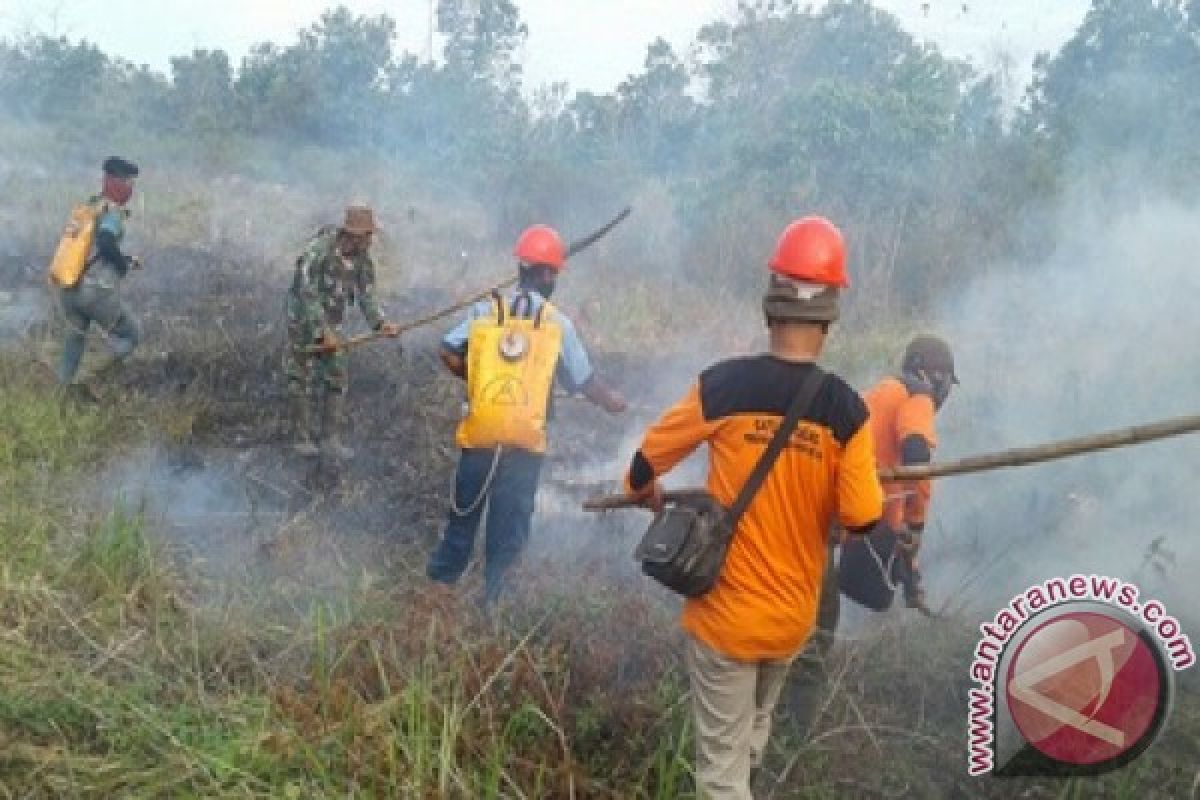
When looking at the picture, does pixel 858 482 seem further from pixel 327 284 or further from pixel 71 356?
pixel 71 356

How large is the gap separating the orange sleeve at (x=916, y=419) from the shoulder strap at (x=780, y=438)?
1359 mm

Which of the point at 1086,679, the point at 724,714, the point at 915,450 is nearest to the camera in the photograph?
the point at 1086,679

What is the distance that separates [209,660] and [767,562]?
7.44 ft

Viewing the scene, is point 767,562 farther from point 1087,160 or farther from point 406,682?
point 1087,160

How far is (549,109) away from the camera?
21.9 meters

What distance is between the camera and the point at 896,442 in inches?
161

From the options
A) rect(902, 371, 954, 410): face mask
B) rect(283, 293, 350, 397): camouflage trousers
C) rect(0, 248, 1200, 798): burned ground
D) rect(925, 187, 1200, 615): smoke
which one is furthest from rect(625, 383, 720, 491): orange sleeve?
rect(283, 293, 350, 397): camouflage trousers

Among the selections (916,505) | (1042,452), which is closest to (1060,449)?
(1042,452)

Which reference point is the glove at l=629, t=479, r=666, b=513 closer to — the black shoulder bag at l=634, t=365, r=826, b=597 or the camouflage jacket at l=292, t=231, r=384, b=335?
the black shoulder bag at l=634, t=365, r=826, b=597

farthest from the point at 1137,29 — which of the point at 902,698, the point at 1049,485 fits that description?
the point at 902,698

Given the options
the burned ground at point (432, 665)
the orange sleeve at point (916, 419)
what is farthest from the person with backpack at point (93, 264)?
the orange sleeve at point (916, 419)

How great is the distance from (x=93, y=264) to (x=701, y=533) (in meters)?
6.18

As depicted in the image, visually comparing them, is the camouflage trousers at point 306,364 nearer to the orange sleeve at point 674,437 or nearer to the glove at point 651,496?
the glove at point 651,496

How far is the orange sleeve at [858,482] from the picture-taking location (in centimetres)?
272
